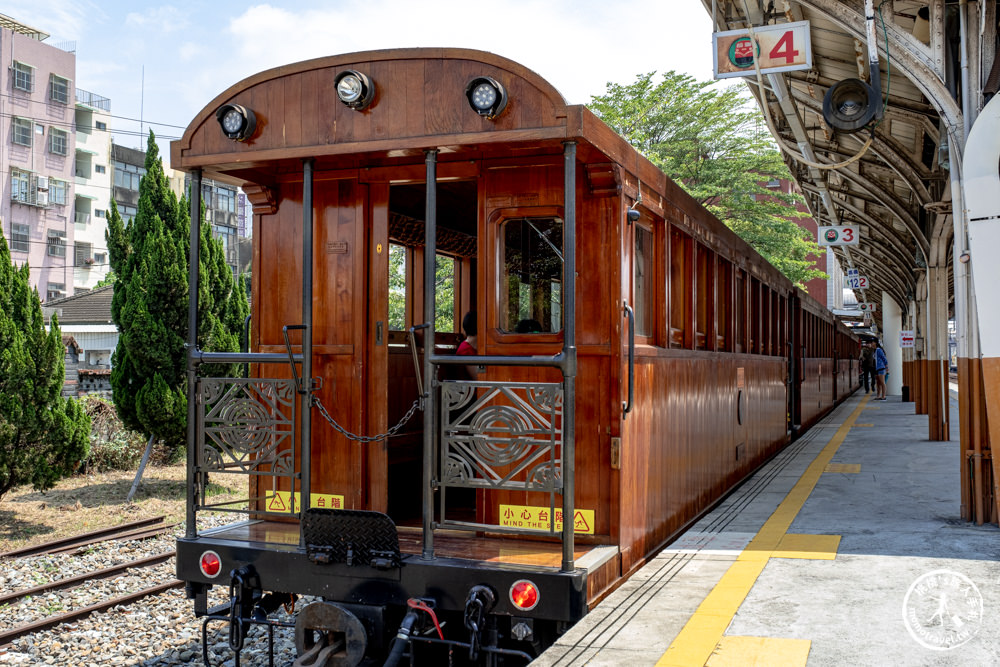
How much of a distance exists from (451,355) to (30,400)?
7.36m

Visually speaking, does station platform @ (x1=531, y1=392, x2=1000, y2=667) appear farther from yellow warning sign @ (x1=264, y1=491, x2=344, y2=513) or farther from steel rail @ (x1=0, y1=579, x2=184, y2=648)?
steel rail @ (x1=0, y1=579, x2=184, y2=648)

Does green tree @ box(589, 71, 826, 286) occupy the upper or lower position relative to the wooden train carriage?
upper

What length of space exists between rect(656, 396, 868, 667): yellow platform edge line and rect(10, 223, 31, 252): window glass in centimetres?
3362

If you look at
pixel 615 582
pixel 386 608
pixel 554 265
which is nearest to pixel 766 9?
pixel 554 265

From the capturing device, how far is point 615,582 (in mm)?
4625

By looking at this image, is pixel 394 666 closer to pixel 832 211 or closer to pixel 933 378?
pixel 933 378

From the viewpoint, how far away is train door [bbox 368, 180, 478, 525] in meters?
5.11

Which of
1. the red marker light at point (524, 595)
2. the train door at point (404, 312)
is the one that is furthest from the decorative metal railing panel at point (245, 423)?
the red marker light at point (524, 595)

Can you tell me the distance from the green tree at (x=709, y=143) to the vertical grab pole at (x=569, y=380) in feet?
60.9

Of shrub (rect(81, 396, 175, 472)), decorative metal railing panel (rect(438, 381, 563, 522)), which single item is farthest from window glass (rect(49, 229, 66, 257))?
decorative metal railing panel (rect(438, 381, 563, 522))

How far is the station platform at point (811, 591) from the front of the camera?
384cm

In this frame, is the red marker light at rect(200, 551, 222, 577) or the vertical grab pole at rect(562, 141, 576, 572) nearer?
the vertical grab pole at rect(562, 141, 576, 572)

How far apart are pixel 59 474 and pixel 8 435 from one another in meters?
0.84

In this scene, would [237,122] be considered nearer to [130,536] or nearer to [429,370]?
[429,370]
